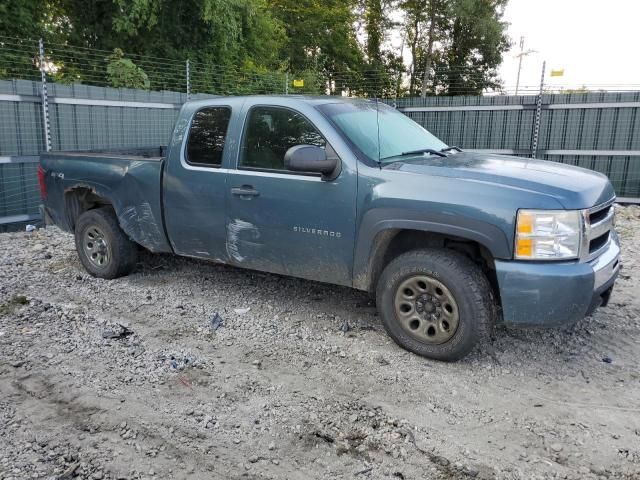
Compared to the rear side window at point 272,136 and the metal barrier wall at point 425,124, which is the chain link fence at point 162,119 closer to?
the metal barrier wall at point 425,124

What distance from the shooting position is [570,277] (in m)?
3.55

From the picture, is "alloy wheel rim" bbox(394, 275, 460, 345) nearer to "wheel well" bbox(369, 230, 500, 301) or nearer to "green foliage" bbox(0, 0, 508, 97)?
"wheel well" bbox(369, 230, 500, 301)

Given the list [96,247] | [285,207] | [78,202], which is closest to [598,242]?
[285,207]

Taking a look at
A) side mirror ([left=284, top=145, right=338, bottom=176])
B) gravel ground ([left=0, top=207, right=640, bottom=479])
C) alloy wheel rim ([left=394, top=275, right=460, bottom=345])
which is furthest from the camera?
side mirror ([left=284, top=145, right=338, bottom=176])

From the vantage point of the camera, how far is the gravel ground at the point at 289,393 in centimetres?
Answer: 294

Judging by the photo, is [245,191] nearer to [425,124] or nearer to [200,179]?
[200,179]

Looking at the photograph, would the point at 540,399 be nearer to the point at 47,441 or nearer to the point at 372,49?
the point at 47,441

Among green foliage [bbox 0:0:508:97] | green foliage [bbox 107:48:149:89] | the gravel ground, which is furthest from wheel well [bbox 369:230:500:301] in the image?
green foliage [bbox 107:48:149:89]

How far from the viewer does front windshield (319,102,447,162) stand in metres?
4.41

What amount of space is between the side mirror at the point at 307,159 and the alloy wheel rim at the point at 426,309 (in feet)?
3.52

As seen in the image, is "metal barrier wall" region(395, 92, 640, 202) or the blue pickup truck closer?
the blue pickup truck

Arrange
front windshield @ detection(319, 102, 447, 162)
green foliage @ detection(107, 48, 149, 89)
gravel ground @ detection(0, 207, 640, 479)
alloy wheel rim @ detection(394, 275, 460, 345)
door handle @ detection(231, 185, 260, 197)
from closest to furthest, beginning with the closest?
gravel ground @ detection(0, 207, 640, 479) → alloy wheel rim @ detection(394, 275, 460, 345) → front windshield @ detection(319, 102, 447, 162) → door handle @ detection(231, 185, 260, 197) → green foliage @ detection(107, 48, 149, 89)

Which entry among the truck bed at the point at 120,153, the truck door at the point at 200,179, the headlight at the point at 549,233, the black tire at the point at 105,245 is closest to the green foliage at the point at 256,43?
the truck bed at the point at 120,153

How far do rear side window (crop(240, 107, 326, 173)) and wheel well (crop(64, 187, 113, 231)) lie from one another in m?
2.17
